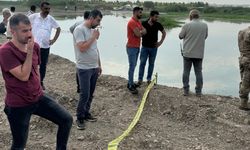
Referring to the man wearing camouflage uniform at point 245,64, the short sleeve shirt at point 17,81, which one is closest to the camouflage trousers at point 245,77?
the man wearing camouflage uniform at point 245,64

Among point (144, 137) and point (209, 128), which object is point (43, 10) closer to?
point (144, 137)

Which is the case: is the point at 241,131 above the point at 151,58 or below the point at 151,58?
below

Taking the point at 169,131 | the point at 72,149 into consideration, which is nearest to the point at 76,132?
the point at 72,149

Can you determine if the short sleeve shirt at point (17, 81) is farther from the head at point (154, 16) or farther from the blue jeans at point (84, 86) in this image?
the head at point (154, 16)

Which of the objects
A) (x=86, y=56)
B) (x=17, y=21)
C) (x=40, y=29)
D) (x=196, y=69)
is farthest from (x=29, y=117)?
(x=196, y=69)

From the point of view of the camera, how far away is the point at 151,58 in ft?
29.4

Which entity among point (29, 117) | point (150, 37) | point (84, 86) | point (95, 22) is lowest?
point (84, 86)

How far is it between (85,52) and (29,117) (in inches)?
82.3

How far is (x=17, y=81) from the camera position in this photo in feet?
13.3

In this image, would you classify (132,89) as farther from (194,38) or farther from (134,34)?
(194,38)

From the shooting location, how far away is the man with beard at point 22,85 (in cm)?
392

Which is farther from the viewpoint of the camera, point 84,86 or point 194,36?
point 194,36

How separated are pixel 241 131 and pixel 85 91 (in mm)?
2699

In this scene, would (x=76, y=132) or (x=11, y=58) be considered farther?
(x=76, y=132)
